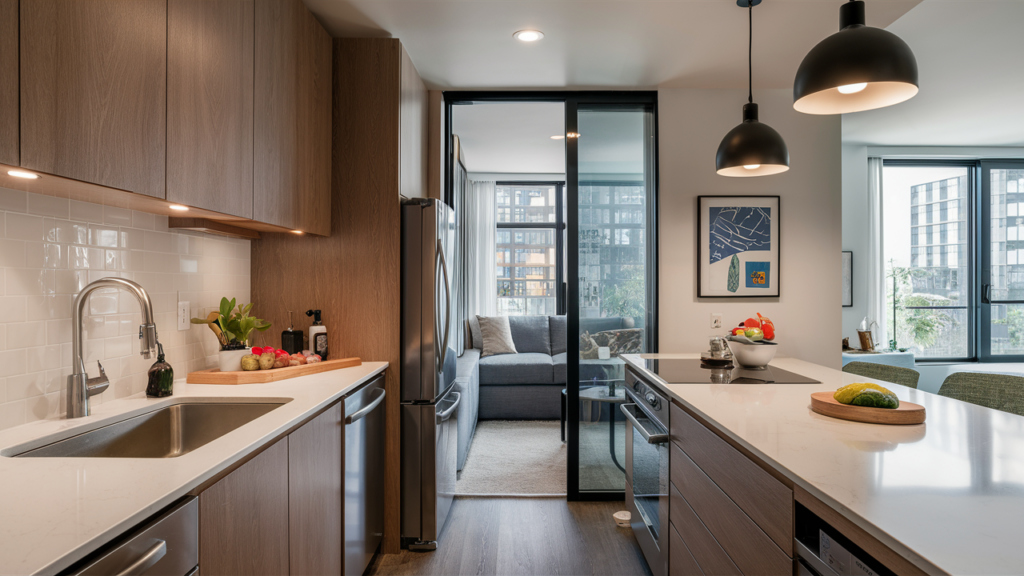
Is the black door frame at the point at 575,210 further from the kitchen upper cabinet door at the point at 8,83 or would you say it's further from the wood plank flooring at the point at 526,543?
the kitchen upper cabinet door at the point at 8,83

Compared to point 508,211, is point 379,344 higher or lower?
lower

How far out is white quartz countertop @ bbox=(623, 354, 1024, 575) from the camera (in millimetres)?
730

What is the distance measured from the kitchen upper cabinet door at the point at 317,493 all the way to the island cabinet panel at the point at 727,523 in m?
1.21

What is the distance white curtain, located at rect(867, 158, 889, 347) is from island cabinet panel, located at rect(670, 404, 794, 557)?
14.2 ft

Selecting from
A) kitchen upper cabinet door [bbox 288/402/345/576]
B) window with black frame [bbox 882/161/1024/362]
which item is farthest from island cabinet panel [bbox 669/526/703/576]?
window with black frame [bbox 882/161/1024/362]

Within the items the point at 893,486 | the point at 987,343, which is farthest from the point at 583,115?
the point at 987,343

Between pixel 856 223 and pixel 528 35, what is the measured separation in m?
4.21

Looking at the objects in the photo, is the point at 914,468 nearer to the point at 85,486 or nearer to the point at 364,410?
the point at 85,486

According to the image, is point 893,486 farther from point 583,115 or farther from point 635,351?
point 583,115

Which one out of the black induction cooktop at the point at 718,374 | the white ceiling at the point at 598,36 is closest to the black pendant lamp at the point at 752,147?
the white ceiling at the point at 598,36

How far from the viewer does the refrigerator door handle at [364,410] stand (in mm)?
1919

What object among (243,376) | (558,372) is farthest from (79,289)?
(558,372)

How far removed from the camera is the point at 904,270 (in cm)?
505

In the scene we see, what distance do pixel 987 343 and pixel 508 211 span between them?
4987mm
